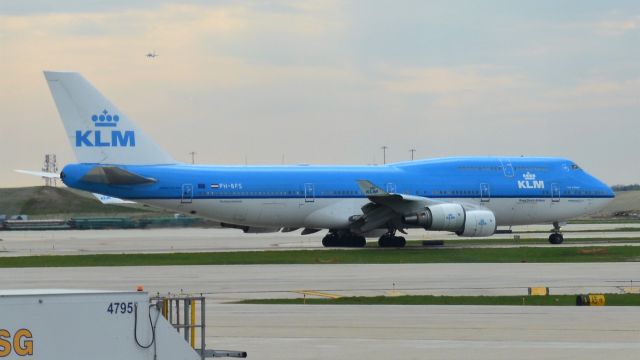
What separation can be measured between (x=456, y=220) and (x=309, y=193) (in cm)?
708

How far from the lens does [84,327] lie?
1292 cm

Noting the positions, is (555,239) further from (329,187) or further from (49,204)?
(49,204)

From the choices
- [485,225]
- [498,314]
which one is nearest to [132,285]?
[498,314]

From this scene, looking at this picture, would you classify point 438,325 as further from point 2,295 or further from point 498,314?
point 2,295

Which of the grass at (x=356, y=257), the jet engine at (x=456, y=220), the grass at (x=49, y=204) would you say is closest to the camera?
the grass at (x=356, y=257)

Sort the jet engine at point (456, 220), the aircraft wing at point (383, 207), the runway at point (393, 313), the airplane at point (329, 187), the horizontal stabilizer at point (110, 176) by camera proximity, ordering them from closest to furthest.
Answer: the runway at point (393, 313)
the horizontal stabilizer at point (110, 176)
the airplane at point (329, 187)
the jet engine at point (456, 220)
the aircraft wing at point (383, 207)

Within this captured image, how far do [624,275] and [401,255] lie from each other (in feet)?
42.2

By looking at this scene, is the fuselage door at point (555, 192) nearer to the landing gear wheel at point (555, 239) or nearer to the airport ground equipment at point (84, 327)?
the landing gear wheel at point (555, 239)

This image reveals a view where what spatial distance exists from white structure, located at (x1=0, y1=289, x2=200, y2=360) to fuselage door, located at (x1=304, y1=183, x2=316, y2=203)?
4028cm

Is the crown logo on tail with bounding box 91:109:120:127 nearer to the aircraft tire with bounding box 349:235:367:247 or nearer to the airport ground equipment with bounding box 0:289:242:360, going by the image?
the aircraft tire with bounding box 349:235:367:247

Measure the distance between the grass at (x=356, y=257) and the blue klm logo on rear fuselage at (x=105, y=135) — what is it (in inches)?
224

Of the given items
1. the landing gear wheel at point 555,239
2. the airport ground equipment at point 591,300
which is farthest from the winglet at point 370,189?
the airport ground equipment at point 591,300

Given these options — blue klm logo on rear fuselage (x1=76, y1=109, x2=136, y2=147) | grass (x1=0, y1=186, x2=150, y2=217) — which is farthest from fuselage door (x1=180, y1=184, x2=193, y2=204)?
grass (x1=0, y1=186, x2=150, y2=217)

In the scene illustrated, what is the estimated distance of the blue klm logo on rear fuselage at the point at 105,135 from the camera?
166ft
